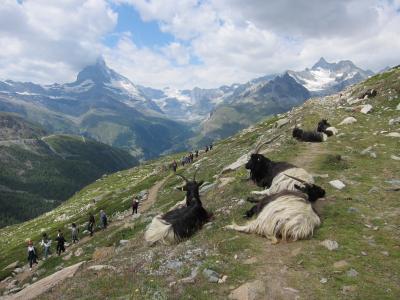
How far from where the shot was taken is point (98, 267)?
18062mm

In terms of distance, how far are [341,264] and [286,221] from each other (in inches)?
114

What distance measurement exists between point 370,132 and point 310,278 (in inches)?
1057

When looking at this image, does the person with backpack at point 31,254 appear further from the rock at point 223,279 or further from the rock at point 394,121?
the rock at point 394,121

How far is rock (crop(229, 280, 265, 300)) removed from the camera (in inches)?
477

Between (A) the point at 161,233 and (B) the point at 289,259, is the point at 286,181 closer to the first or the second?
(A) the point at 161,233

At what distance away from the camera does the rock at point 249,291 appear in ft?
39.7

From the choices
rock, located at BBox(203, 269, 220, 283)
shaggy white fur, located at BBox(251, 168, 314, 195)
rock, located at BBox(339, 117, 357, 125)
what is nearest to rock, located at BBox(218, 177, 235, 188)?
shaggy white fur, located at BBox(251, 168, 314, 195)

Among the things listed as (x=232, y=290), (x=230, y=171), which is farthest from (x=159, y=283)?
(x=230, y=171)

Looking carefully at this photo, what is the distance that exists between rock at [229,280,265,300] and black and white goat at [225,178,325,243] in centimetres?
335

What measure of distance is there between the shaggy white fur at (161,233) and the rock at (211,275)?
6.03 m

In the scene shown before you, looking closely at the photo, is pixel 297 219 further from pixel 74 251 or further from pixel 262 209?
pixel 74 251

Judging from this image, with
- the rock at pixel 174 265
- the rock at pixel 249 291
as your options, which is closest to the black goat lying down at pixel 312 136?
the rock at pixel 174 265

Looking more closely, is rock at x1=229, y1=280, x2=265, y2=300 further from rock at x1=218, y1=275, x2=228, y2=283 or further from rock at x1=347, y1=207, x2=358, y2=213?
rock at x1=347, y1=207, x2=358, y2=213

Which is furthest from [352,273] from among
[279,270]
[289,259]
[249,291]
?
[249,291]
